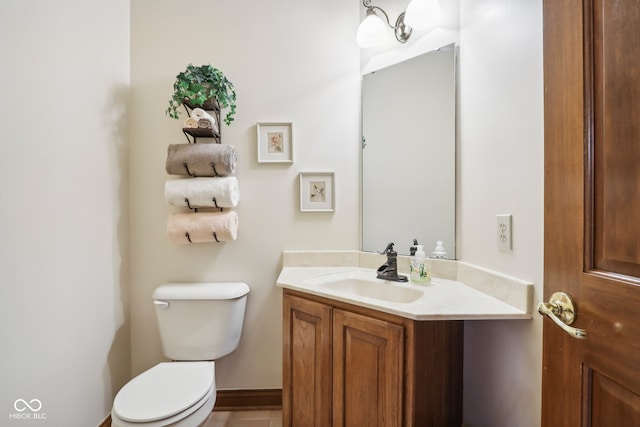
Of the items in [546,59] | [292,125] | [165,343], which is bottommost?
[165,343]

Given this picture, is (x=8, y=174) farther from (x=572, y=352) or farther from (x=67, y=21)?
(x=572, y=352)

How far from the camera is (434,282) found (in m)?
1.25

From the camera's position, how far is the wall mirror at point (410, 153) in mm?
1309

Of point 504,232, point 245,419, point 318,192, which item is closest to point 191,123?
point 318,192

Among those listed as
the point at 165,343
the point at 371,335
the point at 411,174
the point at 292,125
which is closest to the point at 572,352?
the point at 371,335

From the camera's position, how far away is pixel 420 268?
1245mm

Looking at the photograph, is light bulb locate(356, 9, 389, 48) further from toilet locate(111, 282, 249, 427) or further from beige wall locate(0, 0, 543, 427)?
toilet locate(111, 282, 249, 427)

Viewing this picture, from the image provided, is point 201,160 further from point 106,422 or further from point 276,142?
point 106,422

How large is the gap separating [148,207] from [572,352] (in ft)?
6.18

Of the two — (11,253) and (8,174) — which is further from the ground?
(8,174)

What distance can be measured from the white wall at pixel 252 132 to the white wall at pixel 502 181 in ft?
2.12

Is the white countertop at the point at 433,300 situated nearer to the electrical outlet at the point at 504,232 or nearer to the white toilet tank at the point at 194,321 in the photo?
the electrical outlet at the point at 504,232

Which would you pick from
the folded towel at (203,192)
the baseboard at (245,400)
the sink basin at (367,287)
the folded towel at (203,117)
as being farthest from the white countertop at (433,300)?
the folded towel at (203,117)

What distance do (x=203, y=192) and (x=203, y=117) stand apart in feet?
1.29
